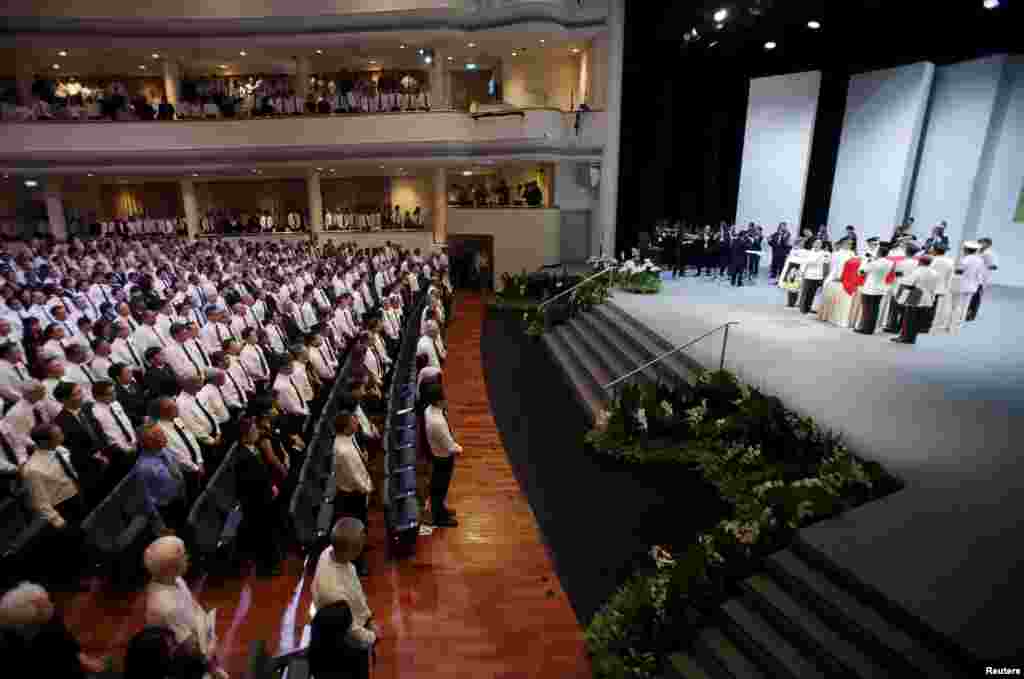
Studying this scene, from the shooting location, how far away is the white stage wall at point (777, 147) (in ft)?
50.0

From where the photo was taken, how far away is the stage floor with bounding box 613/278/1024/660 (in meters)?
3.48

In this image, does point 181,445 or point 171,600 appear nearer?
point 171,600

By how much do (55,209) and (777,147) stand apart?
2270 cm

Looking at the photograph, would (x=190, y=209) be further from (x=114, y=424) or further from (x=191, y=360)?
(x=114, y=424)

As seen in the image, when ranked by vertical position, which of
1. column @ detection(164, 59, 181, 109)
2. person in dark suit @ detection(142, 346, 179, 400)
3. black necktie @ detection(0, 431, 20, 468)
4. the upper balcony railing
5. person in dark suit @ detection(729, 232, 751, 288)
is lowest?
black necktie @ detection(0, 431, 20, 468)

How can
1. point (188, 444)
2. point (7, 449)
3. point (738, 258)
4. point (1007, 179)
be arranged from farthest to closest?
point (738, 258)
point (1007, 179)
point (188, 444)
point (7, 449)

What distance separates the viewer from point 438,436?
17.6 ft

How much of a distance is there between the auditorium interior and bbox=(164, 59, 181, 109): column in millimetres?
78

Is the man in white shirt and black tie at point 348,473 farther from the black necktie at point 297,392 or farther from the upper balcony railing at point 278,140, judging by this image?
the upper balcony railing at point 278,140

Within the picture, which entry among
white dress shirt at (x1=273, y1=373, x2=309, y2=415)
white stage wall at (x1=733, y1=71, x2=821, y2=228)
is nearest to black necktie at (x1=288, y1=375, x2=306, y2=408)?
white dress shirt at (x1=273, y1=373, x2=309, y2=415)

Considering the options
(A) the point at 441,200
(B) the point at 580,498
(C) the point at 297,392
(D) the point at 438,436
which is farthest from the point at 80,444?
(A) the point at 441,200

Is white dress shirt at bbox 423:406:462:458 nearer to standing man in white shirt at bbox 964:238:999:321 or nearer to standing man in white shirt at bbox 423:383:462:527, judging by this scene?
standing man in white shirt at bbox 423:383:462:527

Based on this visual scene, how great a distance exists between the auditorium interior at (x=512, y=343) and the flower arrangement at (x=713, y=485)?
0.04m

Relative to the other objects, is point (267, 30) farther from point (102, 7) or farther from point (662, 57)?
point (662, 57)
